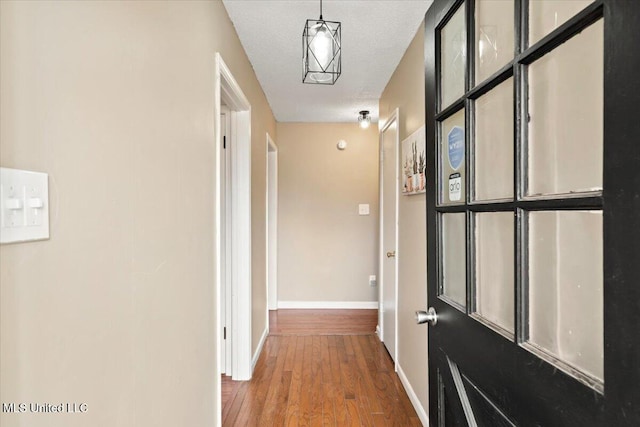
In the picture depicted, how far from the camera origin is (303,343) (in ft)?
11.7

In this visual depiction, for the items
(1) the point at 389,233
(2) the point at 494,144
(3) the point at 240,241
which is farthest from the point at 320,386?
(2) the point at 494,144

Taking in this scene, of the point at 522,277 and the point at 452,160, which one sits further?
the point at 452,160

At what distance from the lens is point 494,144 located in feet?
2.80

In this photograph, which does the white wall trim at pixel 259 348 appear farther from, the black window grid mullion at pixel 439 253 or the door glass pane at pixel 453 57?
the door glass pane at pixel 453 57

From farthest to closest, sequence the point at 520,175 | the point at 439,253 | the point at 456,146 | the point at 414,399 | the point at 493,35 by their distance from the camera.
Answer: the point at 414,399, the point at 439,253, the point at 456,146, the point at 493,35, the point at 520,175

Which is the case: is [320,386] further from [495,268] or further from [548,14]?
[548,14]

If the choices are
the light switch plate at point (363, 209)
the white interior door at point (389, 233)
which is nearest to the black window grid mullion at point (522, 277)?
the white interior door at point (389, 233)

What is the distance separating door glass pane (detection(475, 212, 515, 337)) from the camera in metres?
0.80

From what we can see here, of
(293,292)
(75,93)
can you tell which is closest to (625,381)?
(75,93)

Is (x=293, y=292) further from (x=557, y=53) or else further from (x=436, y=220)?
(x=557, y=53)

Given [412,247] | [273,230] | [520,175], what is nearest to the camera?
[520,175]

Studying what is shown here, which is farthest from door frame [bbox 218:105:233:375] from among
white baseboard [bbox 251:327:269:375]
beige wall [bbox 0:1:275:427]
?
beige wall [bbox 0:1:275:427]

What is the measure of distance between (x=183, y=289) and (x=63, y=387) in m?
0.69

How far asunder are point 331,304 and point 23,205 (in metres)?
4.46
